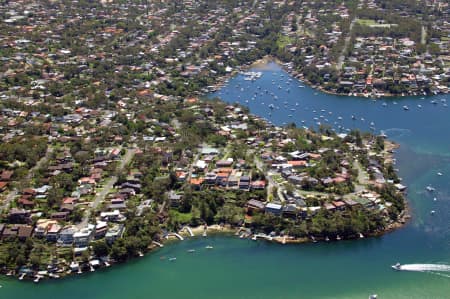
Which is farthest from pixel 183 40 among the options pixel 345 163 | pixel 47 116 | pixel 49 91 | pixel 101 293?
pixel 101 293

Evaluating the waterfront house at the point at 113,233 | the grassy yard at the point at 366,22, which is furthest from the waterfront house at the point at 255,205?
the grassy yard at the point at 366,22

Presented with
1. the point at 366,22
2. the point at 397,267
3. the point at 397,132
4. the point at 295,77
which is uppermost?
the point at 397,267

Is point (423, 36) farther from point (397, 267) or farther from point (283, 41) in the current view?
point (397, 267)

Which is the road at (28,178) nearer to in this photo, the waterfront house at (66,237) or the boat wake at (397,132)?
the waterfront house at (66,237)

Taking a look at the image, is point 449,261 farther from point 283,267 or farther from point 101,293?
point 101,293

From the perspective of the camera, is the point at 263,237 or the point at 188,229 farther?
the point at 188,229

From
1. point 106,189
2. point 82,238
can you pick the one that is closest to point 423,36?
point 106,189
